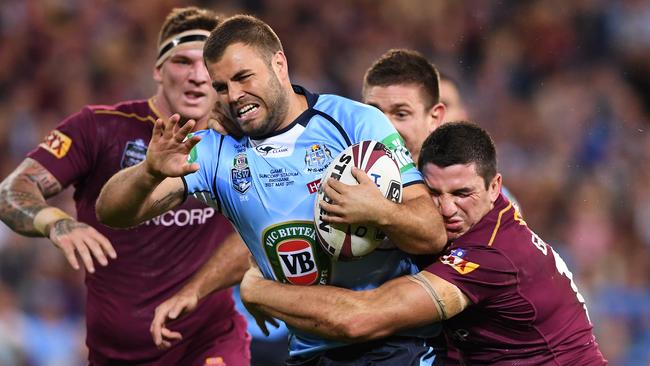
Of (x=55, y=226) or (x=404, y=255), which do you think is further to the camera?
(x=55, y=226)

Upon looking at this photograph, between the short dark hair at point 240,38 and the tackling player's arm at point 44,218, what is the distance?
3.37ft

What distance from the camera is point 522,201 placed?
39.1 ft

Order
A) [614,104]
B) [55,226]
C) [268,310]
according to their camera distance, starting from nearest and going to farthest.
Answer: [268,310]
[55,226]
[614,104]

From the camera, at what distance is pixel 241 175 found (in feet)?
15.9

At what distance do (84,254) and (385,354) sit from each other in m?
1.47

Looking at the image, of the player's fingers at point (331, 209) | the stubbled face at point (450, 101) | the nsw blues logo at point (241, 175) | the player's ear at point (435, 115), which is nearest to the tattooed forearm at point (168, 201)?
the nsw blues logo at point (241, 175)

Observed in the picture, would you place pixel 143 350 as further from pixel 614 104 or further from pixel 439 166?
pixel 614 104

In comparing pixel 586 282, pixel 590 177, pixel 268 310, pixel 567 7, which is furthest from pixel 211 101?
pixel 567 7

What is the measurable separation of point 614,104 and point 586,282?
3103 millimetres

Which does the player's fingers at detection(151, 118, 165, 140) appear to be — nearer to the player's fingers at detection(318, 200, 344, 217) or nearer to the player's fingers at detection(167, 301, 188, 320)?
the player's fingers at detection(318, 200, 344, 217)

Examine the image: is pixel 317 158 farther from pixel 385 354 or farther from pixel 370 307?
pixel 385 354

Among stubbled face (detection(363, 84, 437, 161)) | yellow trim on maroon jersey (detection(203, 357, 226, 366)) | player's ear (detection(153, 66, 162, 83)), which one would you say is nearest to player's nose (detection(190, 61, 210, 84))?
player's ear (detection(153, 66, 162, 83))

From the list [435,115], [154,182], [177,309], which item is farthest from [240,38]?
[435,115]

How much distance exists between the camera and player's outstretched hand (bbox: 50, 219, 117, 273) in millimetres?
4824
